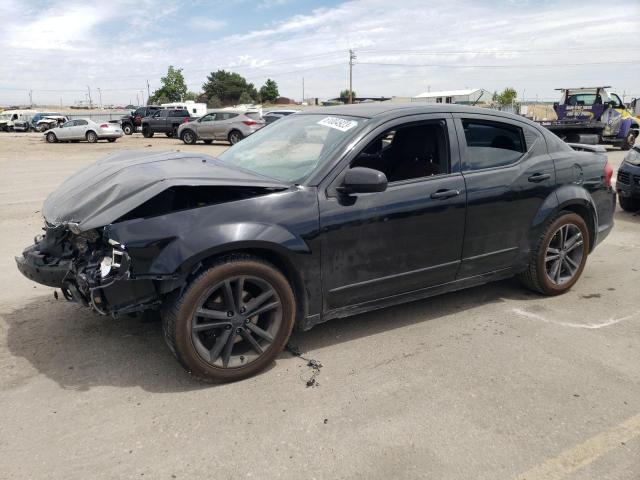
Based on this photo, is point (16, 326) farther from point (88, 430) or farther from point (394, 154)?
point (394, 154)

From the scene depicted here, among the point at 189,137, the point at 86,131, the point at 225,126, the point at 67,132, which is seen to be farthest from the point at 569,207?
the point at 67,132

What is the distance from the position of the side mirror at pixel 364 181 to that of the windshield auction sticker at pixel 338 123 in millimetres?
538

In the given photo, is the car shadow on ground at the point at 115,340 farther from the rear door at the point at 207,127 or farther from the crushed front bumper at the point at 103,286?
the rear door at the point at 207,127

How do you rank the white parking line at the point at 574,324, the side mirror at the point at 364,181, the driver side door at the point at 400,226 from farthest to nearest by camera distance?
the white parking line at the point at 574,324, the driver side door at the point at 400,226, the side mirror at the point at 364,181

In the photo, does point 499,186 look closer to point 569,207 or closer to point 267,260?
point 569,207

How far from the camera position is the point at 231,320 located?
3270 millimetres

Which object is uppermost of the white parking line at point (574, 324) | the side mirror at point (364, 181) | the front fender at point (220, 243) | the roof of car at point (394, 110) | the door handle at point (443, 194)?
the roof of car at point (394, 110)

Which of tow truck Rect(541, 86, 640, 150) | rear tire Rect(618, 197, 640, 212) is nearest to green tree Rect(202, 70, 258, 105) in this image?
tow truck Rect(541, 86, 640, 150)

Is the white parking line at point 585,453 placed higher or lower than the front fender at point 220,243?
lower

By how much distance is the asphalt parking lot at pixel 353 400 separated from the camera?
2611 millimetres

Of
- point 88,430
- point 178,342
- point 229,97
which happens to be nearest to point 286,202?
point 178,342

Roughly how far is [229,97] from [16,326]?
348ft

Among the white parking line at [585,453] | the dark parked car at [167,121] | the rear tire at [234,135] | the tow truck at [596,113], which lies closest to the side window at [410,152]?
the white parking line at [585,453]

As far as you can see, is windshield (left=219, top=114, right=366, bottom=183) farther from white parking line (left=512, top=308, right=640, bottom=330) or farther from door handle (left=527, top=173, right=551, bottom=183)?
white parking line (left=512, top=308, right=640, bottom=330)
